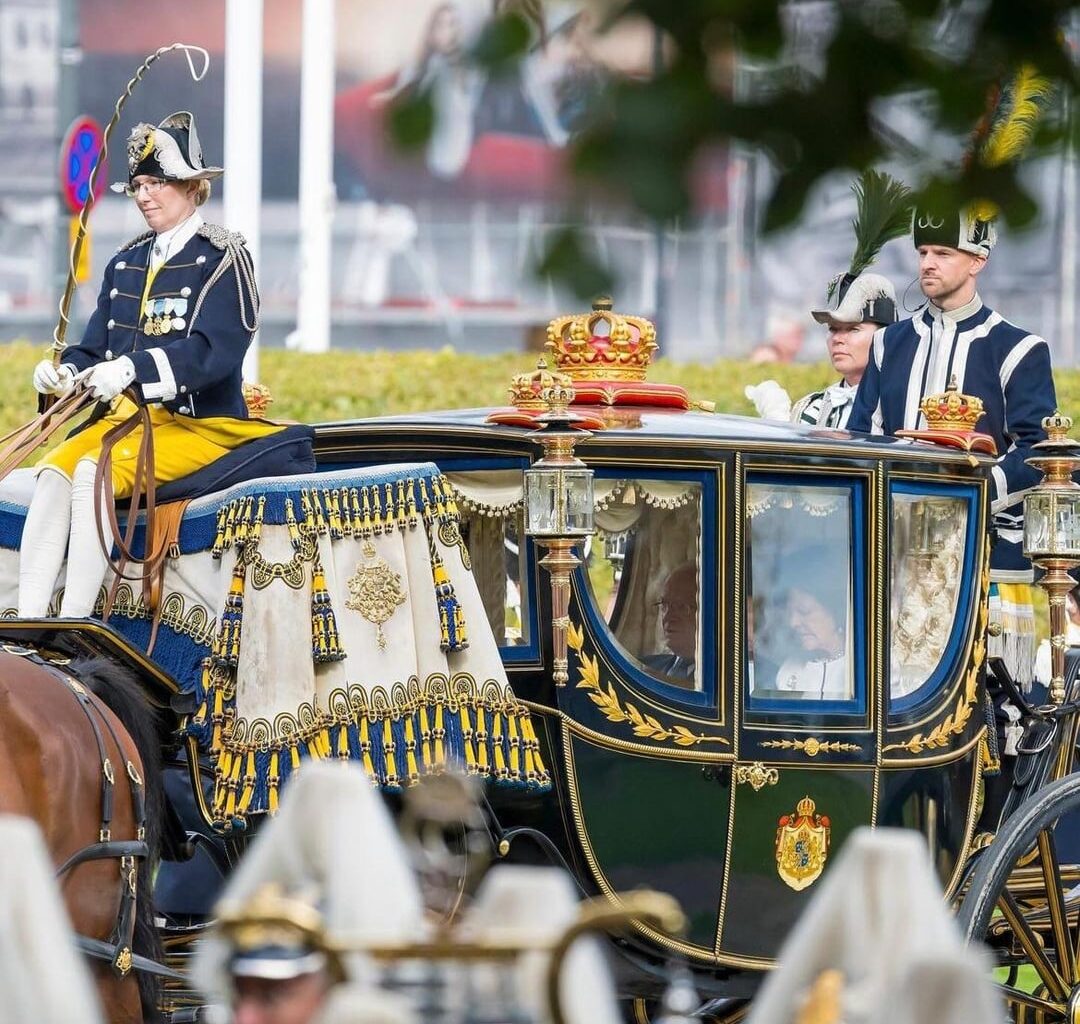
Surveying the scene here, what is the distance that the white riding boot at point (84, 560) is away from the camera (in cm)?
632

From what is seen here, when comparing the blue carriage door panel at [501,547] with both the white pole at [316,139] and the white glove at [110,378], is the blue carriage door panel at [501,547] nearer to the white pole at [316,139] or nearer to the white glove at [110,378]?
the white glove at [110,378]

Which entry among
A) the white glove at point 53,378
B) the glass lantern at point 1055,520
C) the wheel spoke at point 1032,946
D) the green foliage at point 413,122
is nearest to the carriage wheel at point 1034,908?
the wheel spoke at point 1032,946

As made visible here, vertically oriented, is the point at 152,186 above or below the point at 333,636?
above

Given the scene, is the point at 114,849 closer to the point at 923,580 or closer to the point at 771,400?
the point at 923,580

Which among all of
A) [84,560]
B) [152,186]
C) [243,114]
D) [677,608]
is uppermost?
[243,114]

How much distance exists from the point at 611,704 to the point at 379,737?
25.5 inches

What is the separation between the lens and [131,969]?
5.78 m

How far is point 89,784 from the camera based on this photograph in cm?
573

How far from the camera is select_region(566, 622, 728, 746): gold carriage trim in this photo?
6.48 m

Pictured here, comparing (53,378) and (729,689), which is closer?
(53,378)

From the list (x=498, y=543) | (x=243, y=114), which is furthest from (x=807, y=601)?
(x=243, y=114)

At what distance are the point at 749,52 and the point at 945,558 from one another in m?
4.22

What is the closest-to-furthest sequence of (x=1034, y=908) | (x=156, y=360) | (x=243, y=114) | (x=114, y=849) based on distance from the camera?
(x=114, y=849) → (x=156, y=360) → (x=1034, y=908) → (x=243, y=114)

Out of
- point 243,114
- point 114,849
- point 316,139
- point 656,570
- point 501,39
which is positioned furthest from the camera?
point 316,139
